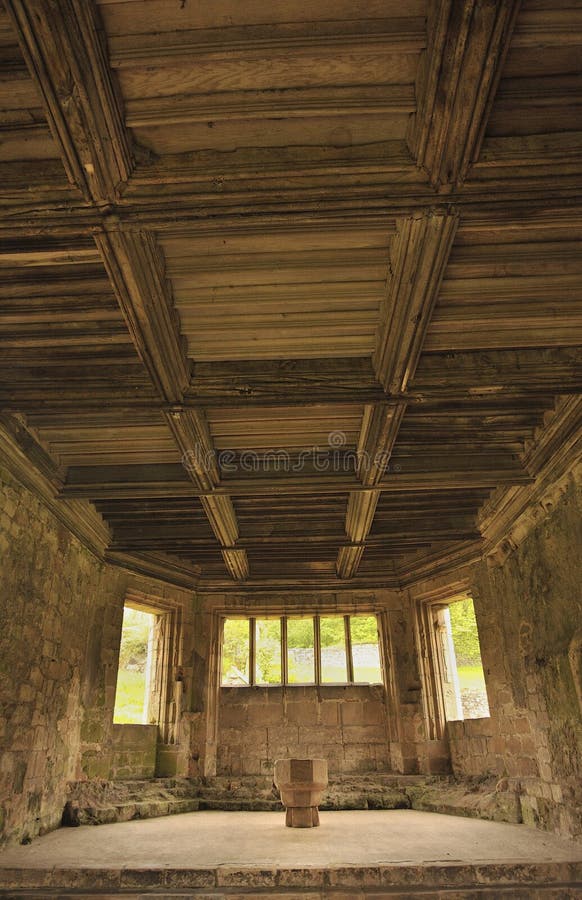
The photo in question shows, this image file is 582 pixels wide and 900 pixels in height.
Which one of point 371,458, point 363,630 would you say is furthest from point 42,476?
point 363,630

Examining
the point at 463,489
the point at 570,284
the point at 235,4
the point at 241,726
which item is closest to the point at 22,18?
the point at 235,4

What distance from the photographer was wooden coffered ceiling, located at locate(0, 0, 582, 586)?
2201mm

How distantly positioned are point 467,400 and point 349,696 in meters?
5.60

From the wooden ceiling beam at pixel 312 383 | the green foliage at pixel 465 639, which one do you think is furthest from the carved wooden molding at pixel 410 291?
the green foliage at pixel 465 639

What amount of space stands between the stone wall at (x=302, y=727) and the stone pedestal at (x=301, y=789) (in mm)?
2469

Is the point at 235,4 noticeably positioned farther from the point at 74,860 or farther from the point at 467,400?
the point at 74,860

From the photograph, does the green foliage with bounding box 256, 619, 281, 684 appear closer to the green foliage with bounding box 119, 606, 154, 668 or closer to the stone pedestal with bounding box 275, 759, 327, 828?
the green foliage with bounding box 119, 606, 154, 668

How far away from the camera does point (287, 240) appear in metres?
3.10

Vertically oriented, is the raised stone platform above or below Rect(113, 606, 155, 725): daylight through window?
below

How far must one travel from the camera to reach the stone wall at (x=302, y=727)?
8.19 meters

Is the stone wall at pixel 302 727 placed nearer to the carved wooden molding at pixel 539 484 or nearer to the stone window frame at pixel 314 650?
the stone window frame at pixel 314 650

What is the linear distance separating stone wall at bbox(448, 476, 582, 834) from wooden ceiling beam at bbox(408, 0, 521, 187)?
3139 millimetres

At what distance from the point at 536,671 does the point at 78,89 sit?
586 cm

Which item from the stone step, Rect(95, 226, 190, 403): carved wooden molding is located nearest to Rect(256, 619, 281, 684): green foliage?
the stone step
